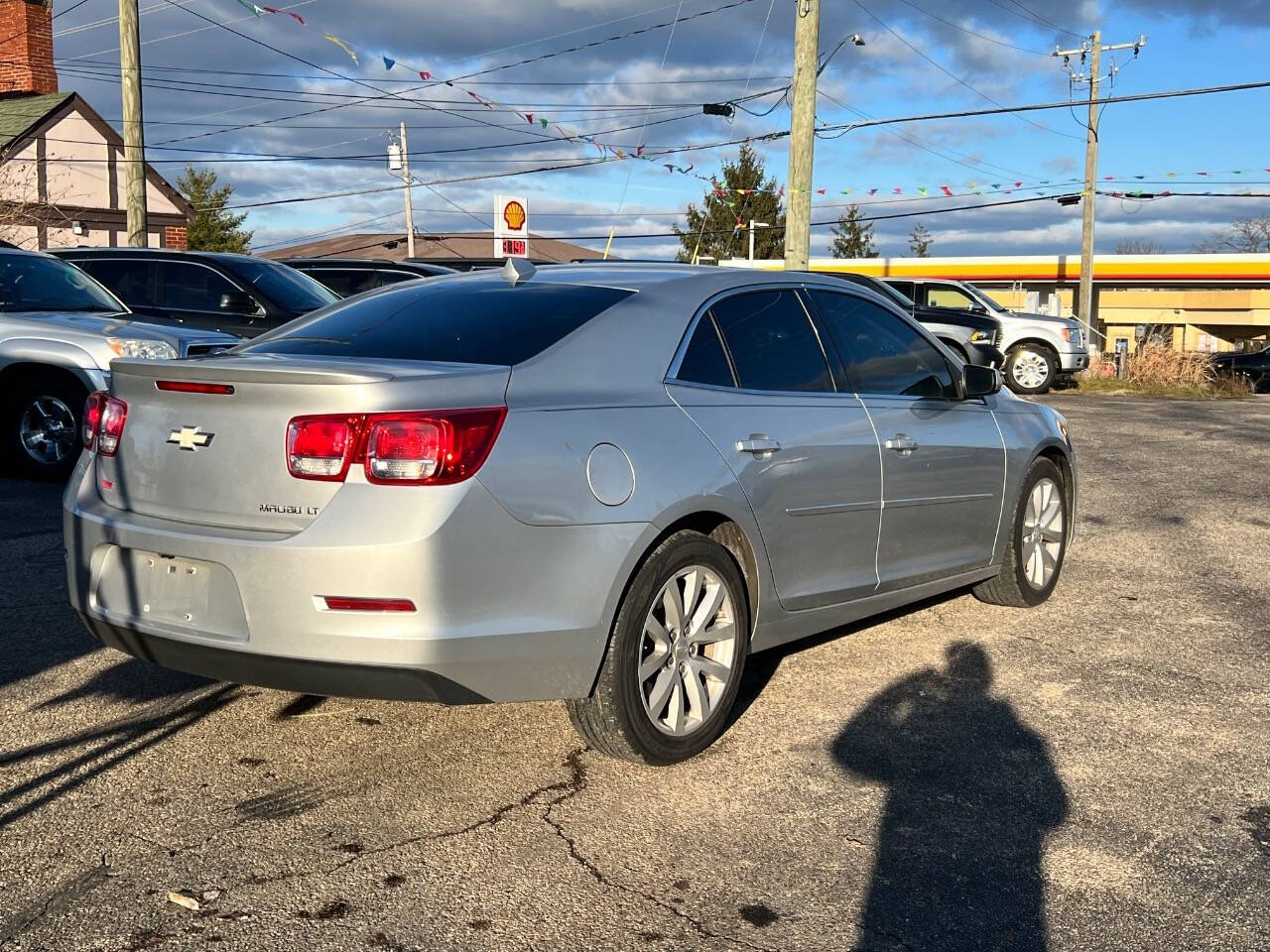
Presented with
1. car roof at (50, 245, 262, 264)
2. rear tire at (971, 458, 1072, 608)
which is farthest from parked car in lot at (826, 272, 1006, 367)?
rear tire at (971, 458, 1072, 608)

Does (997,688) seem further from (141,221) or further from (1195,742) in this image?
(141,221)

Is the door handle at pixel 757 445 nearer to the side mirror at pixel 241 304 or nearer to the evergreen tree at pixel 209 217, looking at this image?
the side mirror at pixel 241 304

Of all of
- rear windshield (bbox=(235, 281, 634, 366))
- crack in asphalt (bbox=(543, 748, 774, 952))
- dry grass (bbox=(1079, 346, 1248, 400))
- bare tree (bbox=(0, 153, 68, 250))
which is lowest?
crack in asphalt (bbox=(543, 748, 774, 952))

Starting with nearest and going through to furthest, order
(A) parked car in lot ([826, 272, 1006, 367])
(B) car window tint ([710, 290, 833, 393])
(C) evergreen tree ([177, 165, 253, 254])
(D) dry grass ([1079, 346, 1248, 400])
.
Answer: (B) car window tint ([710, 290, 833, 393]) < (A) parked car in lot ([826, 272, 1006, 367]) < (D) dry grass ([1079, 346, 1248, 400]) < (C) evergreen tree ([177, 165, 253, 254])

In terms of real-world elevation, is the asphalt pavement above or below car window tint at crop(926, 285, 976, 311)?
below

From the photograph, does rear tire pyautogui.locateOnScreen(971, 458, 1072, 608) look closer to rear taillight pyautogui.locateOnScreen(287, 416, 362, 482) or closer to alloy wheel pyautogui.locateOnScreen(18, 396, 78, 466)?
rear taillight pyautogui.locateOnScreen(287, 416, 362, 482)

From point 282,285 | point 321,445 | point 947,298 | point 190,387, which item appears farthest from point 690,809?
point 947,298

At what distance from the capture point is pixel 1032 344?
71.1 ft

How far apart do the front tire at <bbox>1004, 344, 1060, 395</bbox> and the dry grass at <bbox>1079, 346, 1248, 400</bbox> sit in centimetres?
230

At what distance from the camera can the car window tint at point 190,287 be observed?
39.9 ft

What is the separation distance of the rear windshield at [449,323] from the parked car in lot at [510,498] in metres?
0.01

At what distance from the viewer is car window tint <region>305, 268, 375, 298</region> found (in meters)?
16.6

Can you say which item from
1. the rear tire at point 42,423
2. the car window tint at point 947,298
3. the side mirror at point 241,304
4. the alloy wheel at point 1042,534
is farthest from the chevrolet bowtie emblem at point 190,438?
the car window tint at point 947,298

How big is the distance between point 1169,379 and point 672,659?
73.7 ft
